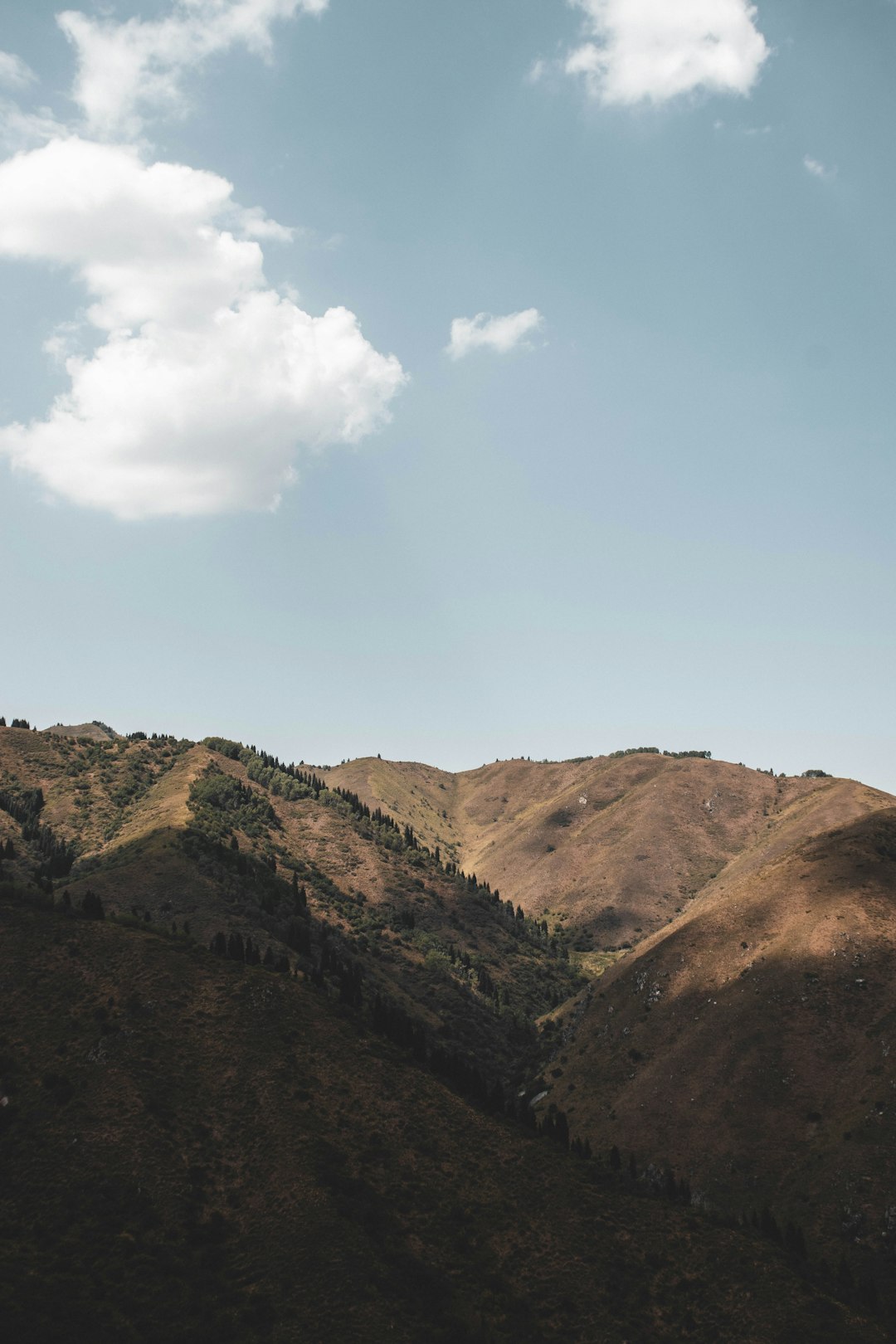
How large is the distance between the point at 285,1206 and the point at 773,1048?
55487 mm

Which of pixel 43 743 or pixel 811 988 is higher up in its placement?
pixel 43 743

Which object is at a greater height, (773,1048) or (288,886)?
(288,886)

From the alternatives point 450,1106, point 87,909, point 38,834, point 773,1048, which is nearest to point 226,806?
point 38,834

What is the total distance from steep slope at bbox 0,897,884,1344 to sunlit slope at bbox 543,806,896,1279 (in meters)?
20.7

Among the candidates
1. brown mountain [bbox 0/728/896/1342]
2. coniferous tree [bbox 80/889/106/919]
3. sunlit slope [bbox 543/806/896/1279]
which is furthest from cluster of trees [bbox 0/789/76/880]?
sunlit slope [bbox 543/806/896/1279]

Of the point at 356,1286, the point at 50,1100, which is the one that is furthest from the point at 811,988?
the point at 50,1100

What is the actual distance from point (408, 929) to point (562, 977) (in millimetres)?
37650

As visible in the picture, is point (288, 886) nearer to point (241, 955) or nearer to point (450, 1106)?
point (241, 955)

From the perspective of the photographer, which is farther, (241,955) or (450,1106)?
(241,955)

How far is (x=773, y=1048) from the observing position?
79250 mm

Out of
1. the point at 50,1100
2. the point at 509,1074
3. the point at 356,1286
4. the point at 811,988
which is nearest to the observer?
the point at 356,1286

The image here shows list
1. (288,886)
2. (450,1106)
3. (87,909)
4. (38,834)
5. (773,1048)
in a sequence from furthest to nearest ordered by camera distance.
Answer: (288,886) → (38,834) → (773,1048) → (87,909) → (450,1106)

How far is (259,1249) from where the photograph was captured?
42.0 meters

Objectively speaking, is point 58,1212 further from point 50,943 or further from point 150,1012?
point 50,943
